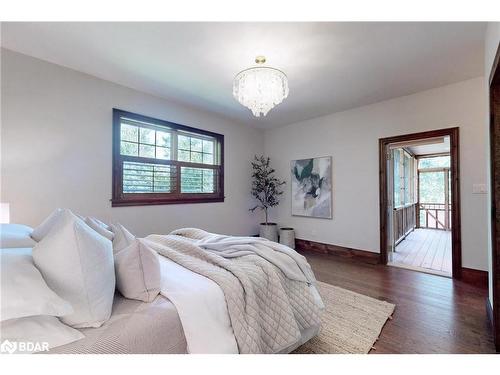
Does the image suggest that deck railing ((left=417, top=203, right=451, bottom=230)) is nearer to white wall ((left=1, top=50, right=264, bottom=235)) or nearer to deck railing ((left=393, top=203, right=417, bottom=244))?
deck railing ((left=393, top=203, right=417, bottom=244))

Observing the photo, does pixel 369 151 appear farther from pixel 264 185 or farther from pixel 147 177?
pixel 147 177

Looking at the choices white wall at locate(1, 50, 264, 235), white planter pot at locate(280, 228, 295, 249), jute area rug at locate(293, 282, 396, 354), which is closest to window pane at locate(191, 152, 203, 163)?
white wall at locate(1, 50, 264, 235)

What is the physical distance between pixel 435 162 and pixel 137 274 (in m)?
9.21

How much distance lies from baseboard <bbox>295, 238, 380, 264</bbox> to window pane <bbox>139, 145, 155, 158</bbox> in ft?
10.4

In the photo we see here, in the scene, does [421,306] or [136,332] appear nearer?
[136,332]

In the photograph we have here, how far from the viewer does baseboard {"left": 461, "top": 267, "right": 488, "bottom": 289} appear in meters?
2.81

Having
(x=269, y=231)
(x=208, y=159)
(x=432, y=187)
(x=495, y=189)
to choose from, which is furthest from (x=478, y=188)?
(x=432, y=187)

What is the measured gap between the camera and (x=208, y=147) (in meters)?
4.25

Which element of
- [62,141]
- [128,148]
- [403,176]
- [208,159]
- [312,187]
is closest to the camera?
[62,141]

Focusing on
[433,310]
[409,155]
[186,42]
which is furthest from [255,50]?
[409,155]

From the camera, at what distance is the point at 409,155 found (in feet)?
22.3

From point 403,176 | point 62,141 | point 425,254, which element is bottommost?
point 425,254

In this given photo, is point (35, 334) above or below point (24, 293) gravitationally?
below
